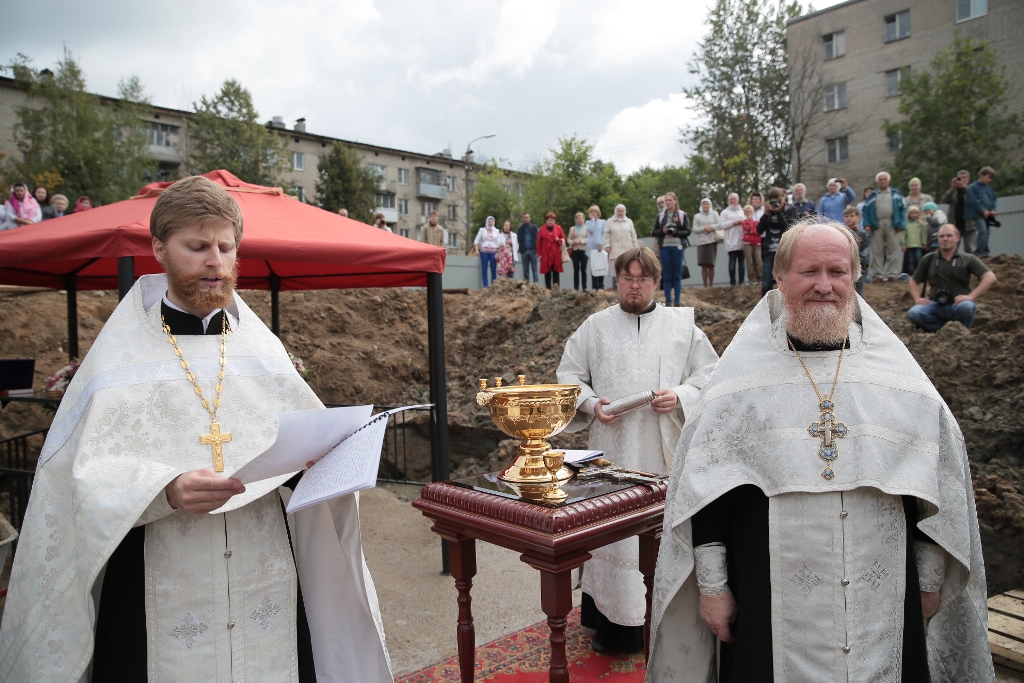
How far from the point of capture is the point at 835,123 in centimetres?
3225

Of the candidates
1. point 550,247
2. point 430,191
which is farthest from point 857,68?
point 430,191

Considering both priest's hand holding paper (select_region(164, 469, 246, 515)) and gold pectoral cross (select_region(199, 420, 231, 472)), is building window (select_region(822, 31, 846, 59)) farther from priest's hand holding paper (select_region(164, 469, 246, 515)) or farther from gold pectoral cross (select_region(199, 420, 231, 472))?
priest's hand holding paper (select_region(164, 469, 246, 515))

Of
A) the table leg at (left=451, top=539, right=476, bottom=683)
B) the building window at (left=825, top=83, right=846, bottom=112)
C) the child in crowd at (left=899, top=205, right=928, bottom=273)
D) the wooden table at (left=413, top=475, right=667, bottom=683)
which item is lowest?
the table leg at (left=451, top=539, right=476, bottom=683)

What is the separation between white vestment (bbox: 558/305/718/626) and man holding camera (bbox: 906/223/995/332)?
559cm

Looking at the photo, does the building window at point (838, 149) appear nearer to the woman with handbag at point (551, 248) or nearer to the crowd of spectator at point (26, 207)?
the woman with handbag at point (551, 248)

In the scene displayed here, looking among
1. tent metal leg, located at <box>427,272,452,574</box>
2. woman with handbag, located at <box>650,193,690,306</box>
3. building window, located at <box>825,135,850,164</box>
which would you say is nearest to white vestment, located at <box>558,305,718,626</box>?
tent metal leg, located at <box>427,272,452,574</box>

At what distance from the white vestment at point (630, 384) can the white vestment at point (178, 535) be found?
1.68 meters

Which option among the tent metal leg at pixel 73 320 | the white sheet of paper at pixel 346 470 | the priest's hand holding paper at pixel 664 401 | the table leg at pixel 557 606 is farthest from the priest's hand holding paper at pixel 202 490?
the tent metal leg at pixel 73 320

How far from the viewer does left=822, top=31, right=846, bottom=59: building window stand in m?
32.0

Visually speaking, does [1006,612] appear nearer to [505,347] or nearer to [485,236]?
[505,347]

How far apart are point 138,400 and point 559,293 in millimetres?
10632

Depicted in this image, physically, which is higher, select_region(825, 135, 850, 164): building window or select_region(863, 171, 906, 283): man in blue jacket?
select_region(825, 135, 850, 164): building window

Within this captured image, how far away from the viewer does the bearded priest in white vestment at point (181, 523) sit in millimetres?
1874

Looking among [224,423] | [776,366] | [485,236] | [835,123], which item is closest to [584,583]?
[776,366]
